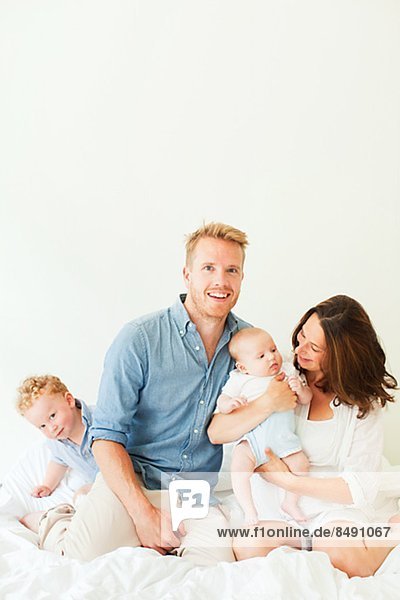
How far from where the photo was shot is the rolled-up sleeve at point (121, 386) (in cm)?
198

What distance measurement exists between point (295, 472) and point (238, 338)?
1.34ft

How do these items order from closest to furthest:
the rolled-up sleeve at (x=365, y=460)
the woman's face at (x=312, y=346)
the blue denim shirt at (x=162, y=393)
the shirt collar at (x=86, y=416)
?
1. the rolled-up sleeve at (x=365, y=460)
2. the woman's face at (x=312, y=346)
3. the blue denim shirt at (x=162, y=393)
4. the shirt collar at (x=86, y=416)

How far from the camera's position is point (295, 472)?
1844 mm

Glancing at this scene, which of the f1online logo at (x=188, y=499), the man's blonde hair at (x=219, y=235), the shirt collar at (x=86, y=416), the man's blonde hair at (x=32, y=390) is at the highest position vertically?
the man's blonde hair at (x=219, y=235)

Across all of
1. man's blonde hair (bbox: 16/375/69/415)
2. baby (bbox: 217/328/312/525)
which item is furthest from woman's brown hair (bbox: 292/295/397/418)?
man's blonde hair (bbox: 16/375/69/415)

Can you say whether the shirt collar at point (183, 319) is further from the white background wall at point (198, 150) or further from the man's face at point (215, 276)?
the white background wall at point (198, 150)

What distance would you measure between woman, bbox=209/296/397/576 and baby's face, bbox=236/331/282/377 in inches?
2.6

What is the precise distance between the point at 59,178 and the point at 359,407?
160 cm

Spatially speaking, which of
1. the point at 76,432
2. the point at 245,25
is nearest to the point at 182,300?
the point at 76,432

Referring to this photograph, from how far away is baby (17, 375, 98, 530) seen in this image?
7.34ft

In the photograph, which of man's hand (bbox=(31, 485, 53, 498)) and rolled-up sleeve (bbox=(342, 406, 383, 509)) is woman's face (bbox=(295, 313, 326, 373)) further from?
man's hand (bbox=(31, 485, 53, 498))

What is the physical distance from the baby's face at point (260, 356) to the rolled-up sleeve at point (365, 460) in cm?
27

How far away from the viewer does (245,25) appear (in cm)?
277

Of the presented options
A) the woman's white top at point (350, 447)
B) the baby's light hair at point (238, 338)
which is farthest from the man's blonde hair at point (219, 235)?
the woman's white top at point (350, 447)
